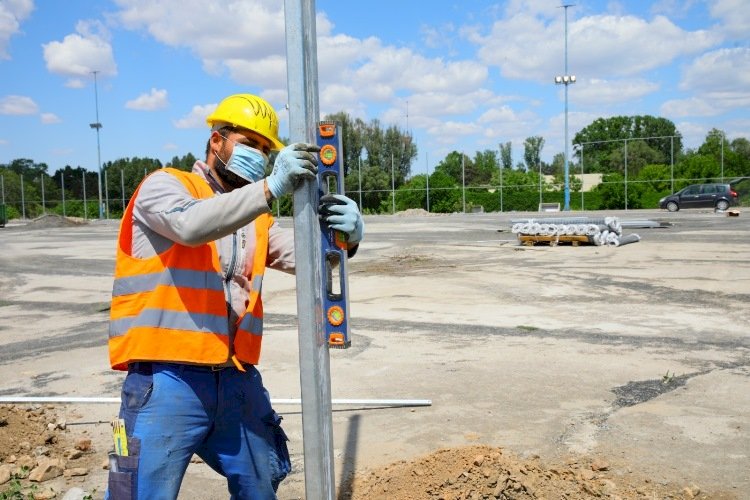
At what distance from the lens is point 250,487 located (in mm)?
2736

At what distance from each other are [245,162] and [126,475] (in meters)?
1.24

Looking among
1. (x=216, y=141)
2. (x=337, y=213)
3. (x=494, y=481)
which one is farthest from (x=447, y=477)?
(x=216, y=141)

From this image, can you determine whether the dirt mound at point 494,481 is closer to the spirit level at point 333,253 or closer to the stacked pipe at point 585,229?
the spirit level at point 333,253

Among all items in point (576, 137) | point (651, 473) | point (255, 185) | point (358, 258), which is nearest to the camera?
point (255, 185)

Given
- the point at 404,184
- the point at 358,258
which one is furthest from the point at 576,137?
the point at 358,258

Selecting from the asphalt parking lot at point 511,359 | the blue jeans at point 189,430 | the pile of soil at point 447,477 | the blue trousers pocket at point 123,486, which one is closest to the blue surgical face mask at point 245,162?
the blue jeans at point 189,430

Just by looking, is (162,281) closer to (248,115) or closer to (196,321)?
(196,321)

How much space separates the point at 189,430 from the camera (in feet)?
8.29

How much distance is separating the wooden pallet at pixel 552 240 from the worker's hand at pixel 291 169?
1803 cm

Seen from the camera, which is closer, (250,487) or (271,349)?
(250,487)

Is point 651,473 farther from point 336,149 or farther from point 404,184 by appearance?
point 404,184

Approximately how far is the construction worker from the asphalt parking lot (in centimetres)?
159

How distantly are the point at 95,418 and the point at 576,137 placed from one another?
101 metres

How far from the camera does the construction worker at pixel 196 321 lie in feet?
7.81
